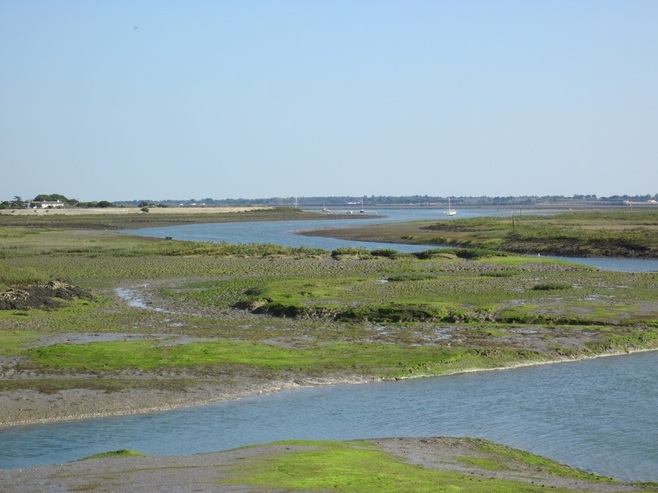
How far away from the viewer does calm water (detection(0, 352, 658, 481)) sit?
71.8 ft

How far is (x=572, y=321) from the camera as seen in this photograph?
39.9 metres

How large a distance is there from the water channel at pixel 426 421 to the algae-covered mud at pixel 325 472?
1658 millimetres

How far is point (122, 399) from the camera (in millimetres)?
26359

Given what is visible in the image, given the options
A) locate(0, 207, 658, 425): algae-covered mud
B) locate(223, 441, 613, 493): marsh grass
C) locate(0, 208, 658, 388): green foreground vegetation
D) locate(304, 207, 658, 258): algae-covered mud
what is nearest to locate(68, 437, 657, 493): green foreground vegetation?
locate(223, 441, 613, 493): marsh grass

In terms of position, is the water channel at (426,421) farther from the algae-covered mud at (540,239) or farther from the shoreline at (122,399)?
the algae-covered mud at (540,239)

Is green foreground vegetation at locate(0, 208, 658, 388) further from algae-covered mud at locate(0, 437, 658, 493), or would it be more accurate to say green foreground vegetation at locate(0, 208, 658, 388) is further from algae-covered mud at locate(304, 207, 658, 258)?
algae-covered mud at locate(304, 207, 658, 258)

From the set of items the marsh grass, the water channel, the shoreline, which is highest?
the marsh grass

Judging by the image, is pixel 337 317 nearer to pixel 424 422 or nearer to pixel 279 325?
pixel 279 325

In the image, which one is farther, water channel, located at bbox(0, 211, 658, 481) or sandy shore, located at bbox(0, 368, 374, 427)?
sandy shore, located at bbox(0, 368, 374, 427)

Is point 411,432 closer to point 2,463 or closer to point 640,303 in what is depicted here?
point 2,463

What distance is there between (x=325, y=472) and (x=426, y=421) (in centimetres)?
705

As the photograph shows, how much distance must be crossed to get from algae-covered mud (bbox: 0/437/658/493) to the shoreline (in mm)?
5183

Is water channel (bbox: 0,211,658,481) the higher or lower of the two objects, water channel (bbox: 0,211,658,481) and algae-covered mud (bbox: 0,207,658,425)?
the lower

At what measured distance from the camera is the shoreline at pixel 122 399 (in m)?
24.9
